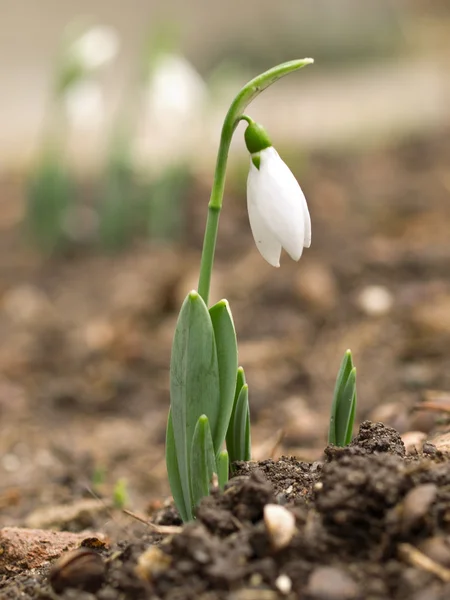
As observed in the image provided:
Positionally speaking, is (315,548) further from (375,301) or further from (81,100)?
(81,100)

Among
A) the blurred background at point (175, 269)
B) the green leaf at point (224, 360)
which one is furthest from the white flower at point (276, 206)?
the blurred background at point (175, 269)

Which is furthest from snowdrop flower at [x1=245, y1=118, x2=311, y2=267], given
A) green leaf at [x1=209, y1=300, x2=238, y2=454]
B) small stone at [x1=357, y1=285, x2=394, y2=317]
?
small stone at [x1=357, y1=285, x2=394, y2=317]

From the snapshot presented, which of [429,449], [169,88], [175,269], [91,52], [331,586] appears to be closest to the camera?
[331,586]

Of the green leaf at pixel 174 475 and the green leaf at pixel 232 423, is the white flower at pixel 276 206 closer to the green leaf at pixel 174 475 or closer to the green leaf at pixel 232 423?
the green leaf at pixel 232 423

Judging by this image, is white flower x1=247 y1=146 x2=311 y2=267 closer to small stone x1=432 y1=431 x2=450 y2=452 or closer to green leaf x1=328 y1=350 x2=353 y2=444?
green leaf x1=328 y1=350 x2=353 y2=444

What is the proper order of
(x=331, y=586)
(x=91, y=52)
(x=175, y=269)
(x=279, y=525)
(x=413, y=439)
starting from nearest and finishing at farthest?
(x=331, y=586), (x=279, y=525), (x=413, y=439), (x=175, y=269), (x=91, y=52)

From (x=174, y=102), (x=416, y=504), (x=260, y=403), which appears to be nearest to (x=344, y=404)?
(x=416, y=504)
